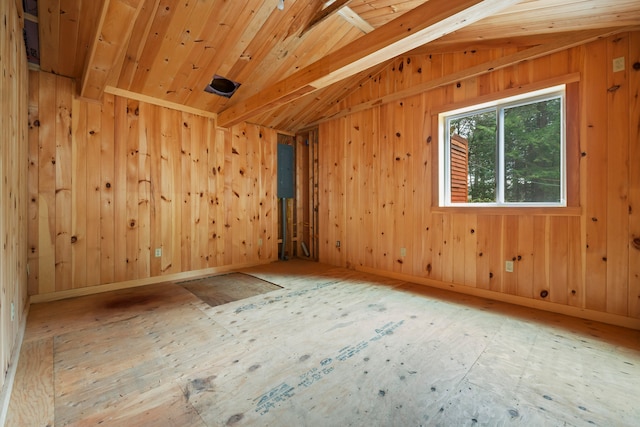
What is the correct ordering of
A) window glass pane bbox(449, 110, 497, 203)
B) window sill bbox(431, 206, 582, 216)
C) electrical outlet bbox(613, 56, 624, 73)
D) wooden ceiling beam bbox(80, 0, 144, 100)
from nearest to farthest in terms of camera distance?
wooden ceiling beam bbox(80, 0, 144, 100) < electrical outlet bbox(613, 56, 624, 73) < window sill bbox(431, 206, 582, 216) < window glass pane bbox(449, 110, 497, 203)

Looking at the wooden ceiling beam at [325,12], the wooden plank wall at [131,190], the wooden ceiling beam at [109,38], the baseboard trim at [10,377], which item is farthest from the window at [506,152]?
the baseboard trim at [10,377]

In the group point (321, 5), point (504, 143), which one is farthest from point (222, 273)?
point (504, 143)

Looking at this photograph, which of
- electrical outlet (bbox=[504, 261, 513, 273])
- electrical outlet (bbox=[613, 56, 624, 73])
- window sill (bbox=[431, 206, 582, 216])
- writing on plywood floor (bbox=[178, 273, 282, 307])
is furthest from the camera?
writing on plywood floor (bbox=[178, 273, 282, 307])

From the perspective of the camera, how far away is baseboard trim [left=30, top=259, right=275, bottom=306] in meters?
2.90

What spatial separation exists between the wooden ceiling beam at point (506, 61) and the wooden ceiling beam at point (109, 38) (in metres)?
3.02

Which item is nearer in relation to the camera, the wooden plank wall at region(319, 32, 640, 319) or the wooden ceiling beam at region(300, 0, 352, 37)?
the wooden plank wall at region(319, 32, 640, 319)

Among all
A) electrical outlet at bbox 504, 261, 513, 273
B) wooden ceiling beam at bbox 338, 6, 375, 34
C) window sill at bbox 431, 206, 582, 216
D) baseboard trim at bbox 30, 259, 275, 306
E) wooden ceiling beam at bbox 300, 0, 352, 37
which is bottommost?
baseboard trim at bbox 30, 259, 275, 306

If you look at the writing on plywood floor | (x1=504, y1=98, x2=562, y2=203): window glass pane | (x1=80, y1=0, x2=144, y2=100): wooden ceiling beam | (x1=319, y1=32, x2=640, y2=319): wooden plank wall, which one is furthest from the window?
(x1=80, y1=0, x2=144, y2=100): wooden ceiling beam

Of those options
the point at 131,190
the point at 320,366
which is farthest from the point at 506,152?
the point at 131,190

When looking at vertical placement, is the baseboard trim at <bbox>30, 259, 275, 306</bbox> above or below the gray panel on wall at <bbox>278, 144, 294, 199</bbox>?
below

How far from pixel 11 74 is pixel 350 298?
10.7ft

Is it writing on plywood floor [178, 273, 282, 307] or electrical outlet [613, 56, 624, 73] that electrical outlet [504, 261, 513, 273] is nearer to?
electrical outlet [613, 56, 624, 73]

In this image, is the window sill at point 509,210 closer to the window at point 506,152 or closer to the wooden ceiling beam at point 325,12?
the window at point 506,152

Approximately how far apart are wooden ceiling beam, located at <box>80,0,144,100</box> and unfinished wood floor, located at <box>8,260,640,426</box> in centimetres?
230
